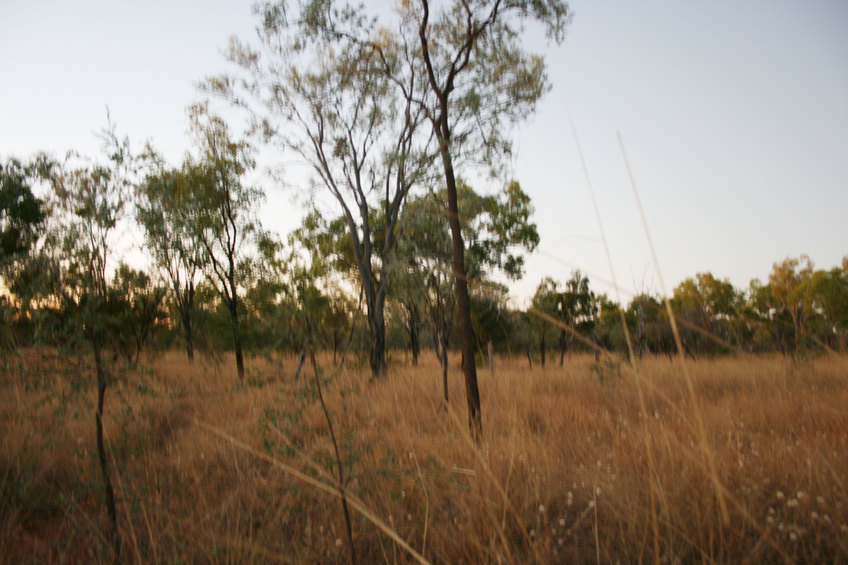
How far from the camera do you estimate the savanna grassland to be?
9.14 ft

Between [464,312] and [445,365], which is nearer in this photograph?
[464,312]

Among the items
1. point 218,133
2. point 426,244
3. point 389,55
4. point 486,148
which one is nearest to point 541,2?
point 486,148

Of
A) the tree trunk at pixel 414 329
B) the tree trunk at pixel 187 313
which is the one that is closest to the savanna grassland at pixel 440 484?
the tree trunk at pixel 187 313

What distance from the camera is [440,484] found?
403cm

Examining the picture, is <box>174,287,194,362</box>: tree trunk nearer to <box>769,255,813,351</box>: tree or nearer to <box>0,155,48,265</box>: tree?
<box>0,155,48,265</box>: tree

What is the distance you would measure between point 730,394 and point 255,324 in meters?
7.63

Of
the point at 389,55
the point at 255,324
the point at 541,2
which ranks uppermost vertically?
the point at 389,55

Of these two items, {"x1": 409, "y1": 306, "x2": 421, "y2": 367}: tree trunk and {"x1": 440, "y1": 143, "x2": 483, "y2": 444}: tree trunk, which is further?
{"x1": 409, "y1": 306, "x2": 421, "y2": 367}: tree trunk

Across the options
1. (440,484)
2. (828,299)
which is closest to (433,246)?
(440,484)

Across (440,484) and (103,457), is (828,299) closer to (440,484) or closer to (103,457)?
(440,484)

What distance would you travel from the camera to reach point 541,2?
19.5ft

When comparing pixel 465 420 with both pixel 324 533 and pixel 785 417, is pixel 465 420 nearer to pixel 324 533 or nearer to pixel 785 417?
pixel 324 533

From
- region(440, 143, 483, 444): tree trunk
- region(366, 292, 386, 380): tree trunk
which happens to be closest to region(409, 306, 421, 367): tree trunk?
region(366, 292, 386, 380): tree trunk

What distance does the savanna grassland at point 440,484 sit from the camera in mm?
2785
